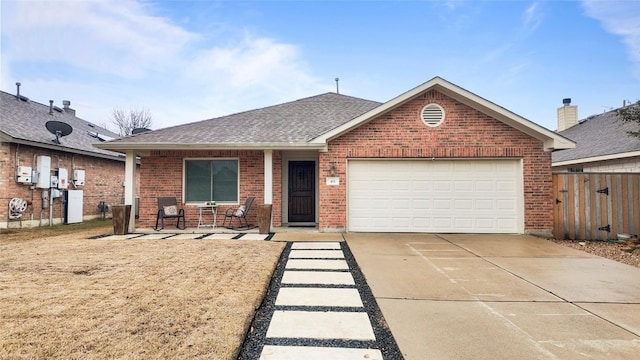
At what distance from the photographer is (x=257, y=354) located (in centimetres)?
232

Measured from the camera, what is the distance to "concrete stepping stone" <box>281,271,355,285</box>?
4094 mm

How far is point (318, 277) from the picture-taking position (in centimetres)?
430

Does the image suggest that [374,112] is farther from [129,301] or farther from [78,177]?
[78,177]

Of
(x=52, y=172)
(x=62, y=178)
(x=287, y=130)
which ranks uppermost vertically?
(x=287, y=130)

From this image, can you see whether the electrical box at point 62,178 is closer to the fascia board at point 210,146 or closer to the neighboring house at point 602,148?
the fascia board at point 210,146

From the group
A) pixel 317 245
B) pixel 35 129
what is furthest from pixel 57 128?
pixel 317 245

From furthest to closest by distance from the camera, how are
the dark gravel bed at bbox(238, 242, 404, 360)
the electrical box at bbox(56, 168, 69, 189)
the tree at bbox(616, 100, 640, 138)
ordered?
the electrical box at bbox(56, 168, 69, 189) → the tree at bbox(616, 100, 640, 138) → the dark gravel bed at bbox(238, 242, 404, 360)

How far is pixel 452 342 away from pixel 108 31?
14.3 m

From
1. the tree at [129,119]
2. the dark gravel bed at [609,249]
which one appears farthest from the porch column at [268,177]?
the tree at [129,119]

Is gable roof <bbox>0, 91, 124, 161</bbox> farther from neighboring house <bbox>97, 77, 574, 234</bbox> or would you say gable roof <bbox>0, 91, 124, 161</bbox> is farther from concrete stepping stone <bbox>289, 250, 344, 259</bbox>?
concrete stepping stone <bbox>289, 250, 344, 259</bbox>

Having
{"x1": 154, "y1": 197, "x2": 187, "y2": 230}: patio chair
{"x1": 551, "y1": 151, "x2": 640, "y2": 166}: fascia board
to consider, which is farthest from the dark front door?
{"x1": 551, "y1": 151, "x2": 640, "y2": 166}: fascia board

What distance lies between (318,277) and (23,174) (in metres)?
11.1

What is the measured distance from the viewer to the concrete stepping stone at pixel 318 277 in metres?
4.09

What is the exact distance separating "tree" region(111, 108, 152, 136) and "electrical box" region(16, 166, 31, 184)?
23122 millimetres
